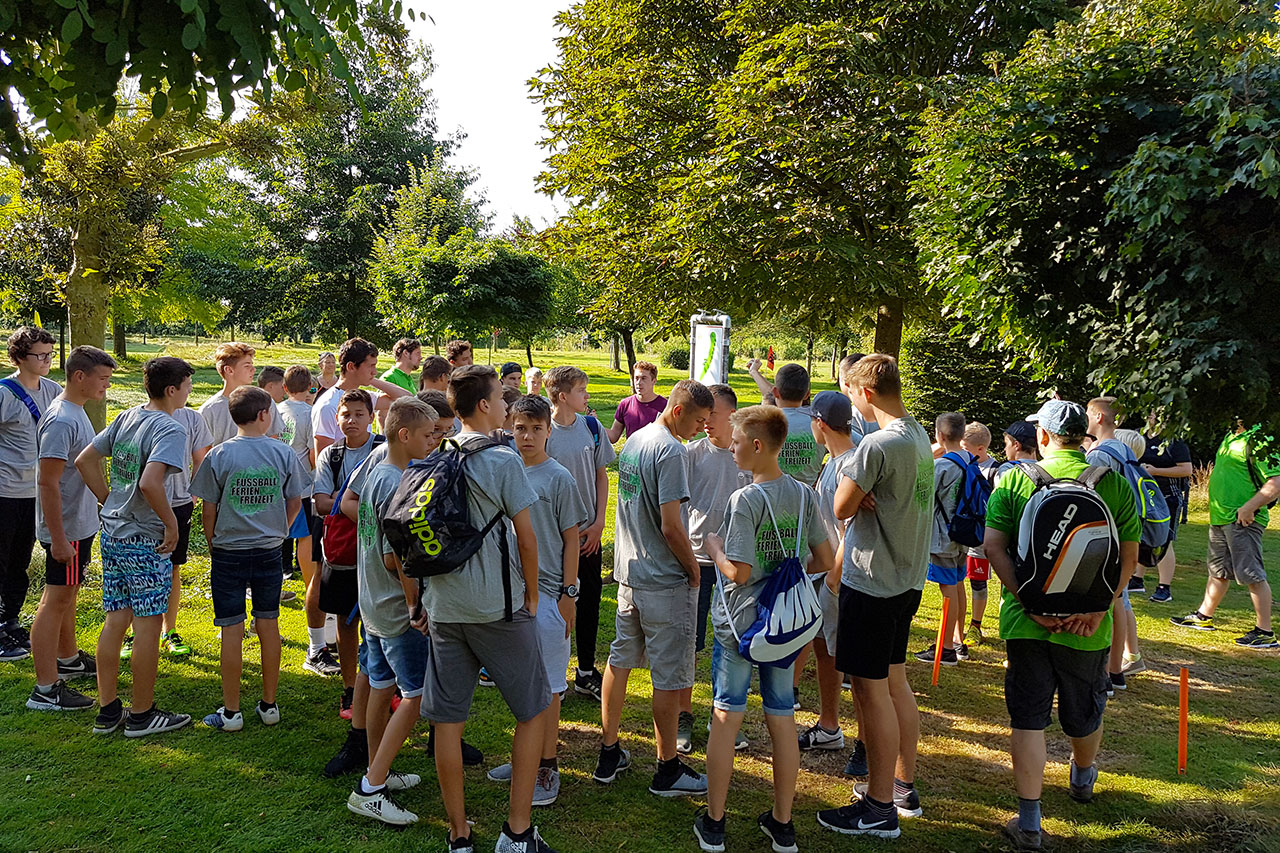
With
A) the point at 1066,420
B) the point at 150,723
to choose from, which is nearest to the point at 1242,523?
the point at 1066,420

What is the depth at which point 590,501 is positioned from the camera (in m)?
5.69

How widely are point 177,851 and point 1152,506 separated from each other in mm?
7158

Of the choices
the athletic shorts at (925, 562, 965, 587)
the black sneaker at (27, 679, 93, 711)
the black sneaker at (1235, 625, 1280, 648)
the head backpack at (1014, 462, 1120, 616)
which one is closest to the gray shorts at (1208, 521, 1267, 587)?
the black sneaker at (1235, 625, 1280, 648)

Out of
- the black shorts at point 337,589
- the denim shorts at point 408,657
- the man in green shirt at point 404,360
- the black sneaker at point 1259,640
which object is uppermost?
the man in green shirt at point 404,360

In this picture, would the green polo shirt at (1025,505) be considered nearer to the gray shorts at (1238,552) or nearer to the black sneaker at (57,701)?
the gray shorts at (1238,552)

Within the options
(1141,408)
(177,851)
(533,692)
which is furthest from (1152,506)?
(177,851)

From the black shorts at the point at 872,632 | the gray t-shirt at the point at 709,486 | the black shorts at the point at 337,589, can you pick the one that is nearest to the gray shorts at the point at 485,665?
the black shorts at the point at 337,589

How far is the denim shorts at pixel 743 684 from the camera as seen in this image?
381 centimetres

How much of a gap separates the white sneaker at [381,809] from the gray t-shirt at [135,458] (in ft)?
6.93

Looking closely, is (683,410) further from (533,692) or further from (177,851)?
(177,851)

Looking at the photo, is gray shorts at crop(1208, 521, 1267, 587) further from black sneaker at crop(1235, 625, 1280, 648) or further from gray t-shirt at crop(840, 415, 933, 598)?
gray t-shirt at crop(840, 415, 933, 598)

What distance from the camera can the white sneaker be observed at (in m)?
3.97

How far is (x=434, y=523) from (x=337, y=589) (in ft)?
5.66

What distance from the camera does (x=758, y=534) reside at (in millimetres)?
3846
